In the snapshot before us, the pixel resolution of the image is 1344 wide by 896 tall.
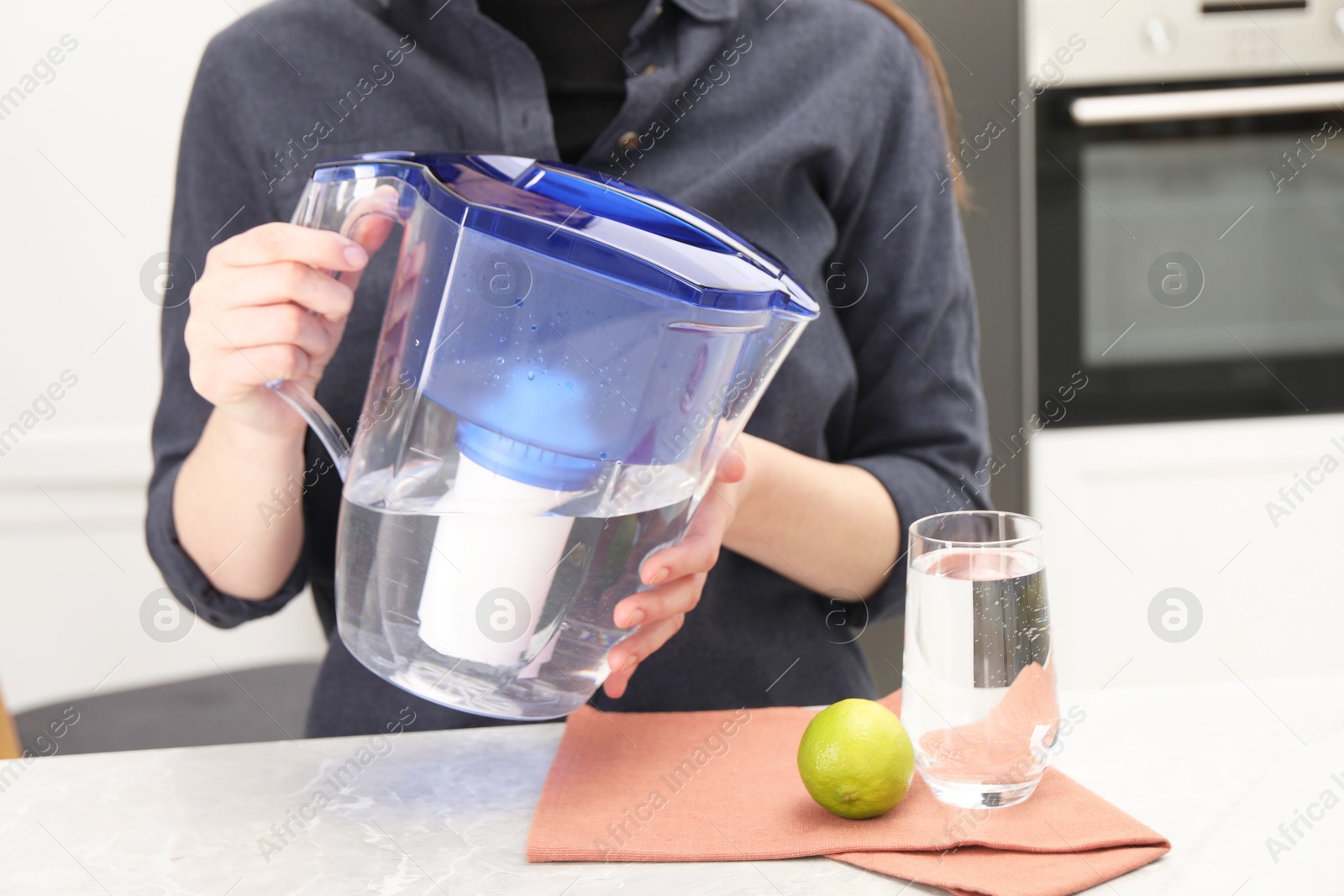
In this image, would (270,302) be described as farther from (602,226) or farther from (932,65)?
(932,65)

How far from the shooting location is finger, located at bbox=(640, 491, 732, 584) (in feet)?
1.80

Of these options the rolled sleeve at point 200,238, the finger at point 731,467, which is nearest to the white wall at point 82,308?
the rolled sleeve at point 200,238

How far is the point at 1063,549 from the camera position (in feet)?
5.20

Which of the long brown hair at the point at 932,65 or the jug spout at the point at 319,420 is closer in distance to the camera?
the jug spout at the point at 319,420

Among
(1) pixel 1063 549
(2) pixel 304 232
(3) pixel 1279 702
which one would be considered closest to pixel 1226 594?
(1) pixel 1063 549

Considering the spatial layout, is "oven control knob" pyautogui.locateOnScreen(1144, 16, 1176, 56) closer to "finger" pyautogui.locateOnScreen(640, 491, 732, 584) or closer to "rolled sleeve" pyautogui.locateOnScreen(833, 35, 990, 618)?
"rolled sleeve" pyautogui.locateOnScreen(833, 35, 990, 618)

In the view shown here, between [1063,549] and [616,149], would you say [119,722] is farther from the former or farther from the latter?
[1063,549]

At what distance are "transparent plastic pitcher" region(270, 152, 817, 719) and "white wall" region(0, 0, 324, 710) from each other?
1.45 m

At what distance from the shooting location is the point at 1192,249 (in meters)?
1.53

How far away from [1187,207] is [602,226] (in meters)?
1.30

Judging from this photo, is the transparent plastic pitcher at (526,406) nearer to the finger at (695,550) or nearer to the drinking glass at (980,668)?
the finger at (695,550)

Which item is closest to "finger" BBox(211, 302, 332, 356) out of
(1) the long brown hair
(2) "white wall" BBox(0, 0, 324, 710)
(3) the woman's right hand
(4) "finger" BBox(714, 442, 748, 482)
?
(3) the woman's right hand

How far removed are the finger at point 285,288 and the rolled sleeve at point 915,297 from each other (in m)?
0.42

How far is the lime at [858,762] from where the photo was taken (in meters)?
0.52
